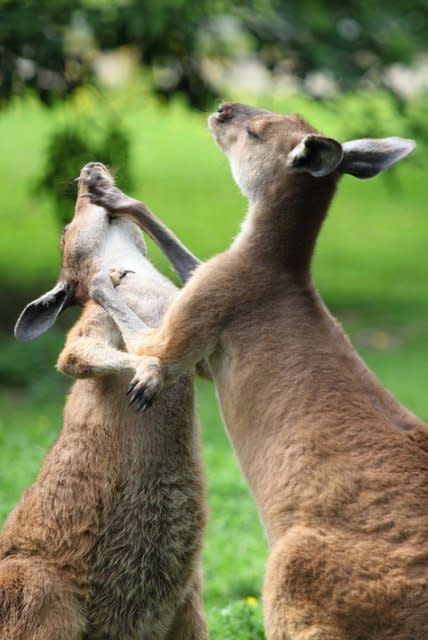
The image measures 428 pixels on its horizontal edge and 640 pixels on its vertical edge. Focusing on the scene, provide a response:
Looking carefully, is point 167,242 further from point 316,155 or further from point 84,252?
point 316,155

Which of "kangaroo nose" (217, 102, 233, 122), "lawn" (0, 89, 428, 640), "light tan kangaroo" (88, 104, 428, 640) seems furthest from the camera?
"lawn" (0, 89, 428, 640)

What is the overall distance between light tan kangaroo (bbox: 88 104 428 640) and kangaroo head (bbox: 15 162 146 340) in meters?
0.73

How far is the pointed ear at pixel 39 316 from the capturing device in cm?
612

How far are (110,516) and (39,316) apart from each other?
3.39 ft

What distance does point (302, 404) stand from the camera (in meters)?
5.14

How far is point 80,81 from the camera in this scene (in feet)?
48.6

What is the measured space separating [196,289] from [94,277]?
0.71 metres

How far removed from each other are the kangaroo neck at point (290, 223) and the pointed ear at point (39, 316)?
1.07 metres

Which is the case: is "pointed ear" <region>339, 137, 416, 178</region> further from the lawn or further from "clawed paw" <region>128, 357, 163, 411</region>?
the lawn

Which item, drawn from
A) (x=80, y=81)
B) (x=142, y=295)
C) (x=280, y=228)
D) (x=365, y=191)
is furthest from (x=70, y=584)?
(x=365, y=191)

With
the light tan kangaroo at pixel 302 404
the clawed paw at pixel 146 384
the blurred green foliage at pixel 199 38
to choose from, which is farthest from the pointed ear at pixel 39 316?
the blurred green foliage at pixel 199 38

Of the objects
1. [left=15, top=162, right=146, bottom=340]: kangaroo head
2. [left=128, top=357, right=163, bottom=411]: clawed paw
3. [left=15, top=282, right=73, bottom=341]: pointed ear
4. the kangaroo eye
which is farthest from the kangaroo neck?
[left=15, top=282, right=73, bottom=341]: pointed ear

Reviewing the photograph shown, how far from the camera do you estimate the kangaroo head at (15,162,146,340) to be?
6.14m

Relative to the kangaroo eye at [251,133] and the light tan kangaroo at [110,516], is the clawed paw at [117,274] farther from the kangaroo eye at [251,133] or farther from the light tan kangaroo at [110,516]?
the kangaroo eye at [251,133]
